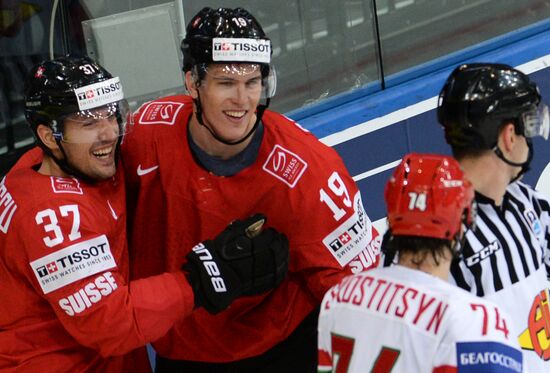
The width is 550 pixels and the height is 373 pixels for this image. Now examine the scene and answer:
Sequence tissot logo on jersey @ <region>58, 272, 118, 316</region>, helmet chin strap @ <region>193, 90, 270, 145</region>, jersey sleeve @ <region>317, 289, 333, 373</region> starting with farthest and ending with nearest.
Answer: helmet chin strap @ <region>193, 90, 270, 145</region> < tissot logo on jersey @ <region>58, 272, 118, 316</region> < jersey sleeve @ <region>317, 289, 333, 373</region>

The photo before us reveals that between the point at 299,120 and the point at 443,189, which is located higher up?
the point at 443,189

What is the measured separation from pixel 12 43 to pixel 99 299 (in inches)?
70.9

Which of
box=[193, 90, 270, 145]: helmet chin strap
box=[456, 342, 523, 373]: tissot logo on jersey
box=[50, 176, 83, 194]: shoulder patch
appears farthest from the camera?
box=[193, 90, 270, 145]: helmet chin strap

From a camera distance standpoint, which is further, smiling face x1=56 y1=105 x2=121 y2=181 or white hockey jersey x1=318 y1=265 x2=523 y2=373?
smiling face x1=56 y1=105 x2=121 y2=181

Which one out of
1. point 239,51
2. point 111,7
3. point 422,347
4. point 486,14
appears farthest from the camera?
point 486,14

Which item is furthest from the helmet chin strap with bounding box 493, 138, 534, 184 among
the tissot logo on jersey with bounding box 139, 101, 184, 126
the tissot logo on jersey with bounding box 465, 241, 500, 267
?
the tissot logo on jersey with bounding box 139, 101, 184, 126

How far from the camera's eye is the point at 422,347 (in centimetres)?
190

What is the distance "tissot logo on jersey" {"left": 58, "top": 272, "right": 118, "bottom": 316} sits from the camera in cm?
245

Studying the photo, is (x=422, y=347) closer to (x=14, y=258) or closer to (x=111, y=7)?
(x=14, y=258)

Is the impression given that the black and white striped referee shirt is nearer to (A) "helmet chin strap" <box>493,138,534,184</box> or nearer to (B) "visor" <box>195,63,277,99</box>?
(A) "helmet chin strap" <box>493,138,534,184</box>

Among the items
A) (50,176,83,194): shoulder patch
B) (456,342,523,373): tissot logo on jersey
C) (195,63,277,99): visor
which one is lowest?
(456,342,523,373): tissot logo on jersey

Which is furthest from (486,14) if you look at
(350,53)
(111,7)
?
(111,7)

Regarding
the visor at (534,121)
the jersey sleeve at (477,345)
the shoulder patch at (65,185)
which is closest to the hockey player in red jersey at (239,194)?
the shoulder patch at (65,185)

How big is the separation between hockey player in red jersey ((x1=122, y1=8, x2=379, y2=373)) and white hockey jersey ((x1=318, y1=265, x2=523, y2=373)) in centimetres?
69
